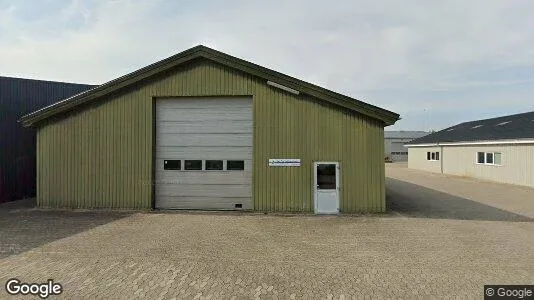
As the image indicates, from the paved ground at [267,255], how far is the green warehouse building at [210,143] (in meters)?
1.28

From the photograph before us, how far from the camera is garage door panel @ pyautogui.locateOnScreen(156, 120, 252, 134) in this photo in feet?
43.8

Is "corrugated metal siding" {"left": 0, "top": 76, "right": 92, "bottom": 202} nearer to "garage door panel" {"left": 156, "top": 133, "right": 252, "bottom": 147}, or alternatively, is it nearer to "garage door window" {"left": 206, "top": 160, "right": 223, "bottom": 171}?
"garage door panel" {"left": 156, "top": 133, "right": 252, "bottom": 147}

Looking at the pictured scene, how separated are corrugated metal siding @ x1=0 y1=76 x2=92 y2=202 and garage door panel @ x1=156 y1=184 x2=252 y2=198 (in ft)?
24.4

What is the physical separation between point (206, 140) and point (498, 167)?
2013 cm

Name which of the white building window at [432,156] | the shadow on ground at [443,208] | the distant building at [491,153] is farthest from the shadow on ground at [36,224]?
the white building window at [432,156]

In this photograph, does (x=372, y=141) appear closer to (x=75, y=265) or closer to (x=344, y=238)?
(x=344, y=238)

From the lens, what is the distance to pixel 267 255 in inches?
305

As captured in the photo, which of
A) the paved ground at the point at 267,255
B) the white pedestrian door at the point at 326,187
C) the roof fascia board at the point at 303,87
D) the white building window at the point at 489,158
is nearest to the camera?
the paved ground at the point at 267,255

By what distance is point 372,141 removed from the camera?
12.6 metres

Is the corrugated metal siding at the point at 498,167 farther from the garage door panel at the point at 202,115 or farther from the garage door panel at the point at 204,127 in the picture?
the garage door panel at the point at 202,115

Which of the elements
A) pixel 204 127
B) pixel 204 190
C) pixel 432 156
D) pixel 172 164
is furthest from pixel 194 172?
pixel 432 156

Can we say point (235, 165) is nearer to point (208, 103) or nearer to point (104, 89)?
point (208, 103)

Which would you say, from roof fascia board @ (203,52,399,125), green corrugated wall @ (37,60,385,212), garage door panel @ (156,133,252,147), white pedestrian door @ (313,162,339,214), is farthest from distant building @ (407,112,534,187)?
garage door panel @ (156,133,252,147)

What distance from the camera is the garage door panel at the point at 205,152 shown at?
43.6ft
